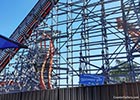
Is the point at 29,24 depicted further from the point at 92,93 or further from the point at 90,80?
the point at 92,93

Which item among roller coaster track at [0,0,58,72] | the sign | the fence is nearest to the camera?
the fence

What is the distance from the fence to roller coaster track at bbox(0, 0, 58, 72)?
5.56m

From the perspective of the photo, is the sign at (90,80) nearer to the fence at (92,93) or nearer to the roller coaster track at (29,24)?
the fence at (92,93)

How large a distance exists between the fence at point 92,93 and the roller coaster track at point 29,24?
5.56 metres

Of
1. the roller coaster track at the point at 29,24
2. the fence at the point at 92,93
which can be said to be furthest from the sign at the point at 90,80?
the roller coaster track at the point at 29,24

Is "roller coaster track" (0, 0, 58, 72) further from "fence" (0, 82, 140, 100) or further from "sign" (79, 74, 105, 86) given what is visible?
"fence" (0, 82, 140, 100)

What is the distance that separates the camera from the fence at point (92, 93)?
5.95 meters

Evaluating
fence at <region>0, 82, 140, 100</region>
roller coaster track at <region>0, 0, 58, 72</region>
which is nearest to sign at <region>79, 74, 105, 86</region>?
fence at <region>0, 82, 140, 100</region>

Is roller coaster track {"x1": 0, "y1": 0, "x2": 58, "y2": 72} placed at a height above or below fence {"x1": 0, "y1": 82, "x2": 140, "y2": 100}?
above

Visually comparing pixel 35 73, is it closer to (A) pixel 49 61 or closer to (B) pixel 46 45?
(A) pixel 49 61

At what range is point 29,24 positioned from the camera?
500 inches

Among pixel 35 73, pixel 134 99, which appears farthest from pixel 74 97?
pixel 35 73

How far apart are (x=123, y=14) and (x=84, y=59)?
2.64 m

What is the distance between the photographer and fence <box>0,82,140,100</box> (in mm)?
5953
